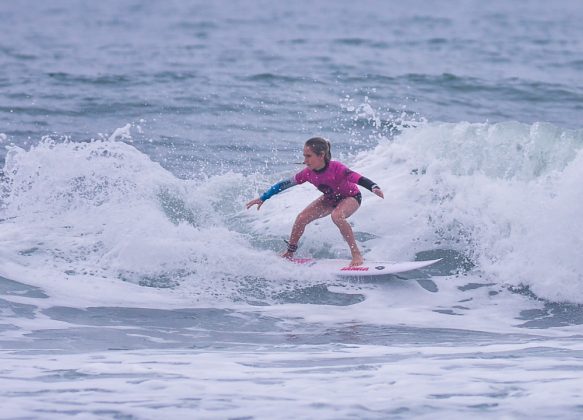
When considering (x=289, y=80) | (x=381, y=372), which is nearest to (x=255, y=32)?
(x=289, y=80)

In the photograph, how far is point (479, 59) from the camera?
26.4 m

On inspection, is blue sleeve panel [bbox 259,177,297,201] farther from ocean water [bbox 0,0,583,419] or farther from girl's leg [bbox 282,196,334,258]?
ocean water [bbox 0,0,583,419]

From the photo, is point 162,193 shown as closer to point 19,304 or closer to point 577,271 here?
point 19,304

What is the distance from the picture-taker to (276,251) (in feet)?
34.0

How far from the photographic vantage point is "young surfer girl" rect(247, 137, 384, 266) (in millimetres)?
9281

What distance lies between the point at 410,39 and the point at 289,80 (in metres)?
11.9

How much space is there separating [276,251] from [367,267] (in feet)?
4.77

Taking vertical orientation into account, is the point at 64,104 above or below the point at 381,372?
above

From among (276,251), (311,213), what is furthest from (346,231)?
(276,251)

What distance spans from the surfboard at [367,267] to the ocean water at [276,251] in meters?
0.11

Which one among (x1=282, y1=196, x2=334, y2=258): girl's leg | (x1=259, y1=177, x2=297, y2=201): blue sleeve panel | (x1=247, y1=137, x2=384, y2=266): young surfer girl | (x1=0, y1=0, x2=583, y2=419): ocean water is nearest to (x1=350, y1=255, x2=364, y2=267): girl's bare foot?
(x1=247, y1=137, x2=384, y2=266): young surfer girl

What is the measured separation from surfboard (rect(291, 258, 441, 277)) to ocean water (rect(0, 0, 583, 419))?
0.36 feet

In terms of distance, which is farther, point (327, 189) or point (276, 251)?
point (276, 251)

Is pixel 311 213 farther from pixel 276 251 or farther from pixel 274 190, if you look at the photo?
pixel 276 251
